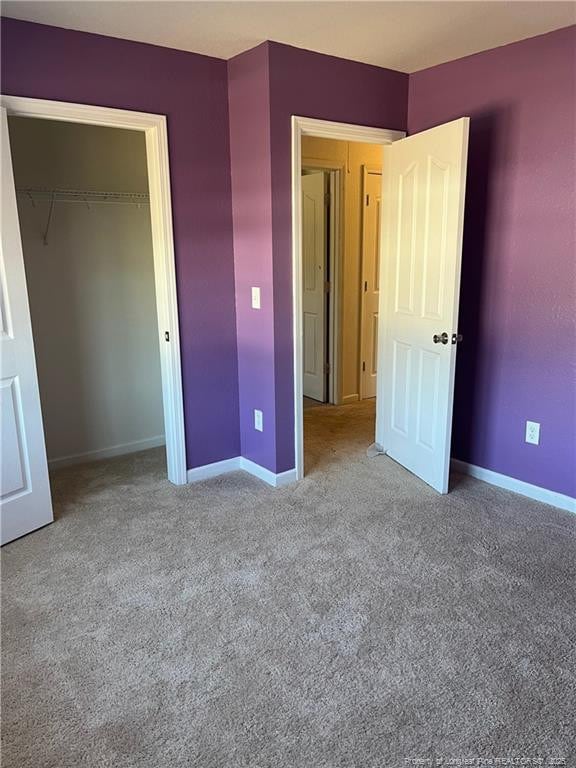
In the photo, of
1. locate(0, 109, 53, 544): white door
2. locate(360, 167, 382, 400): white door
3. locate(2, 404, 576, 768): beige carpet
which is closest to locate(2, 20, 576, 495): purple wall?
locate(2, 404, 576, 768): beige carpet

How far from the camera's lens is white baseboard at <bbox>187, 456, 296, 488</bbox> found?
344 centimetres

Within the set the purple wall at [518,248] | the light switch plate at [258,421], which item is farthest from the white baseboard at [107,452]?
the purple wall at [518,248]

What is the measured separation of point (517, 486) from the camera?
3307mm

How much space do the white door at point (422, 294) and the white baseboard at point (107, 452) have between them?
166 centimetres

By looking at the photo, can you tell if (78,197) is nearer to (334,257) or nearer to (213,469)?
(213,469)

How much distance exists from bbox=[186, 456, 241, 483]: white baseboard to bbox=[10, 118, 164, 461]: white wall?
78 centimetres

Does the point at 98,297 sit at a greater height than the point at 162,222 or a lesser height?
lesser

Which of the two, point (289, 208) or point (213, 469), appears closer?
point (289, 208)

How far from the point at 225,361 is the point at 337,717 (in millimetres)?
2178

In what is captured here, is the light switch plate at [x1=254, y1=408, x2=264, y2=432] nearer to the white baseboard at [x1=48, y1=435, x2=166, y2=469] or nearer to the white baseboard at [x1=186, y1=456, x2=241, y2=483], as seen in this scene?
the white baseboard at [x1=186, y1=456, x2=241, y2=483]

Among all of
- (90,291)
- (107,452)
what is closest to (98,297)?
(90,291)

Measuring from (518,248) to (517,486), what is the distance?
134 cm

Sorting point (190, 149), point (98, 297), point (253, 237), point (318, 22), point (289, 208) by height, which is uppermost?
point (318, 22)

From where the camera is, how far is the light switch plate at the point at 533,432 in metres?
3.17
